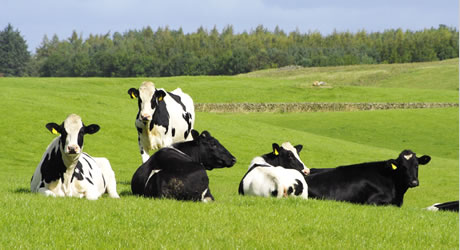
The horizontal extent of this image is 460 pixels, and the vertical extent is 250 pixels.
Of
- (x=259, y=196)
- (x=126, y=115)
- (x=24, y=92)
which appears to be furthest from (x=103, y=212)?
(x=24, y=92)

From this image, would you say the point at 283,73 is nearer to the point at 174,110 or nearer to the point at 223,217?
the point at 174,110

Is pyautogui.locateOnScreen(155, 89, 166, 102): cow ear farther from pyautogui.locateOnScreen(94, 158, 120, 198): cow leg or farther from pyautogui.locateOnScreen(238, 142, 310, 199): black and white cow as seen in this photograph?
pyautogui.locateOnScreen(94, 158, 120, 198): cow leg

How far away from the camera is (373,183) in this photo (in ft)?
49.3

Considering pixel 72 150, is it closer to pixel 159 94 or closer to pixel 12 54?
pixel 159 94

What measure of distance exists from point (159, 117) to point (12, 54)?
581 feet

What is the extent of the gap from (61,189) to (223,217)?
3.57 meters

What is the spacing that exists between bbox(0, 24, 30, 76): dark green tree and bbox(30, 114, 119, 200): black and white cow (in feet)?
594

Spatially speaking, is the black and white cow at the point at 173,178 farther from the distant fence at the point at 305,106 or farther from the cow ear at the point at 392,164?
the distant fence at the point at 305,106

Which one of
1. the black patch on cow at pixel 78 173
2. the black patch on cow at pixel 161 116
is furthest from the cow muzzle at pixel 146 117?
the black patch on cow at pixel 78 173

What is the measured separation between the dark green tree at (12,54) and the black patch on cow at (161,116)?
176 m

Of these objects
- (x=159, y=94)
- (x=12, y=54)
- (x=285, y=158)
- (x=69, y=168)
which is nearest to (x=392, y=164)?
(x=285, y=158)

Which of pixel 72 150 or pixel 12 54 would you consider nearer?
pixel 72 150

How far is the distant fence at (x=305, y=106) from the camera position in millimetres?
70938

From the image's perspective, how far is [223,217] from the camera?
10523 millimetres
